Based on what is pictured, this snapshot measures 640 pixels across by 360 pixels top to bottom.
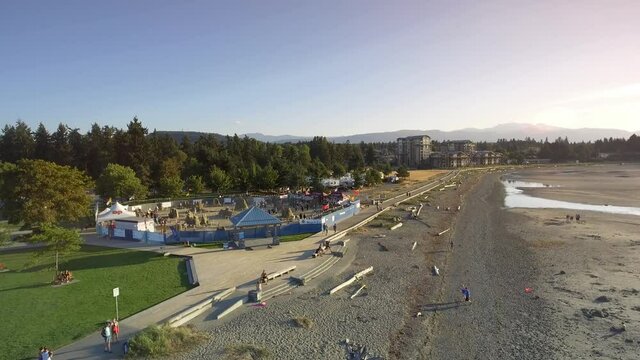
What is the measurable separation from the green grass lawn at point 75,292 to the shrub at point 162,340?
2.71 m

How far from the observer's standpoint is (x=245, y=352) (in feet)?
45.9

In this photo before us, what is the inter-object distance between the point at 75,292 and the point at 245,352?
34.6ft

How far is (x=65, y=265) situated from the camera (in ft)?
79.9

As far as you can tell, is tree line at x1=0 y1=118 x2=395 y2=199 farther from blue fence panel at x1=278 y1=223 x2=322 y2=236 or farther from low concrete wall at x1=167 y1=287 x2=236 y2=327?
low concrete wall at x1=167 y1=287 x2=236 y2=327

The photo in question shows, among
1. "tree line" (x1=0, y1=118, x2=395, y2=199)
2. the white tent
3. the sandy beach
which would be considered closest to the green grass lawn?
the sandy beach

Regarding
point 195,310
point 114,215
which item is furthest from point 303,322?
point 114,215

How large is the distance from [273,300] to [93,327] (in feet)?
23.4

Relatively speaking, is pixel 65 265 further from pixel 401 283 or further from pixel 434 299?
pixel 434 299

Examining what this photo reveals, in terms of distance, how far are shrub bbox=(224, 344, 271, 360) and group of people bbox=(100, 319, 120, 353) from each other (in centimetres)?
376

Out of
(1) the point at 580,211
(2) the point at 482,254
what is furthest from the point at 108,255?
(1) the point at 580,211

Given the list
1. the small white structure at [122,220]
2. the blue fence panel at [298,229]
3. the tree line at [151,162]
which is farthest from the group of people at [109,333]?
the tree line at [151,162]

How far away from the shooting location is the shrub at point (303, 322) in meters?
16.1

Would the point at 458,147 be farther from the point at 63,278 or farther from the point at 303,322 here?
the point at 63,278

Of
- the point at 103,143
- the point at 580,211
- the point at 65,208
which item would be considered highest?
the point at 103,143
